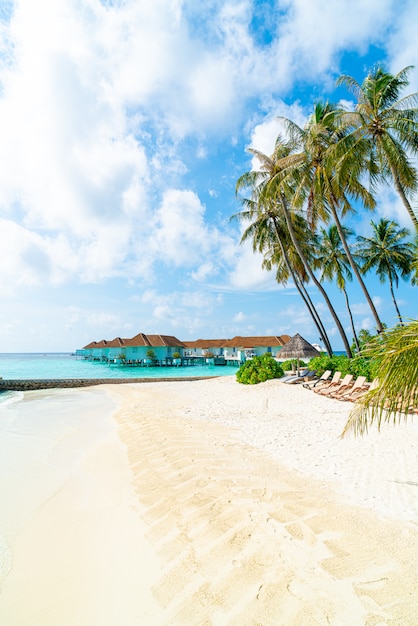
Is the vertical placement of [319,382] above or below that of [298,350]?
below

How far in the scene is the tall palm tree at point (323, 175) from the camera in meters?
13.5

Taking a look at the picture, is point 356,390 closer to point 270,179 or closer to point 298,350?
point 298,350

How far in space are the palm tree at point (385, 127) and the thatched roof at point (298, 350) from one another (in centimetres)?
920

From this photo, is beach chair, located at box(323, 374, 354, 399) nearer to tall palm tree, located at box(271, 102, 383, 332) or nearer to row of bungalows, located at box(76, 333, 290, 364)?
tall palm tree, located at box(271, 102, 383, 332)

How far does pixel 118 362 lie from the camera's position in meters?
53.0

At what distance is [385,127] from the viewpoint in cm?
1229

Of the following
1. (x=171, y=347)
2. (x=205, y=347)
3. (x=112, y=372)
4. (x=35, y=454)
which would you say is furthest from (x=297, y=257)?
(x=205, y=347)

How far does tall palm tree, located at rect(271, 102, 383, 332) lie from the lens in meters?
13.5

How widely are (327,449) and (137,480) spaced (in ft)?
11.6

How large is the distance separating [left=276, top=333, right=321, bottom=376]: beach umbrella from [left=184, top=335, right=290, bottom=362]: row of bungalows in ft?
77.0

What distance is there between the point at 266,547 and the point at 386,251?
2890 centimetres

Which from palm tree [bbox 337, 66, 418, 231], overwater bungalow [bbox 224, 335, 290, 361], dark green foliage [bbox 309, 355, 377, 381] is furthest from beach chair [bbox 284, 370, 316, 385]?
overwater bungalow [bbox 224, 335, 290, 361]

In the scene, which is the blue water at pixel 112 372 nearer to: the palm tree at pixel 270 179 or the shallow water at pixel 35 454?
the palm tree at pixel 270 179

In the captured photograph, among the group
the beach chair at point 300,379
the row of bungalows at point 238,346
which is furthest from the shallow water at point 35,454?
the row of bungalows at point 238,346
